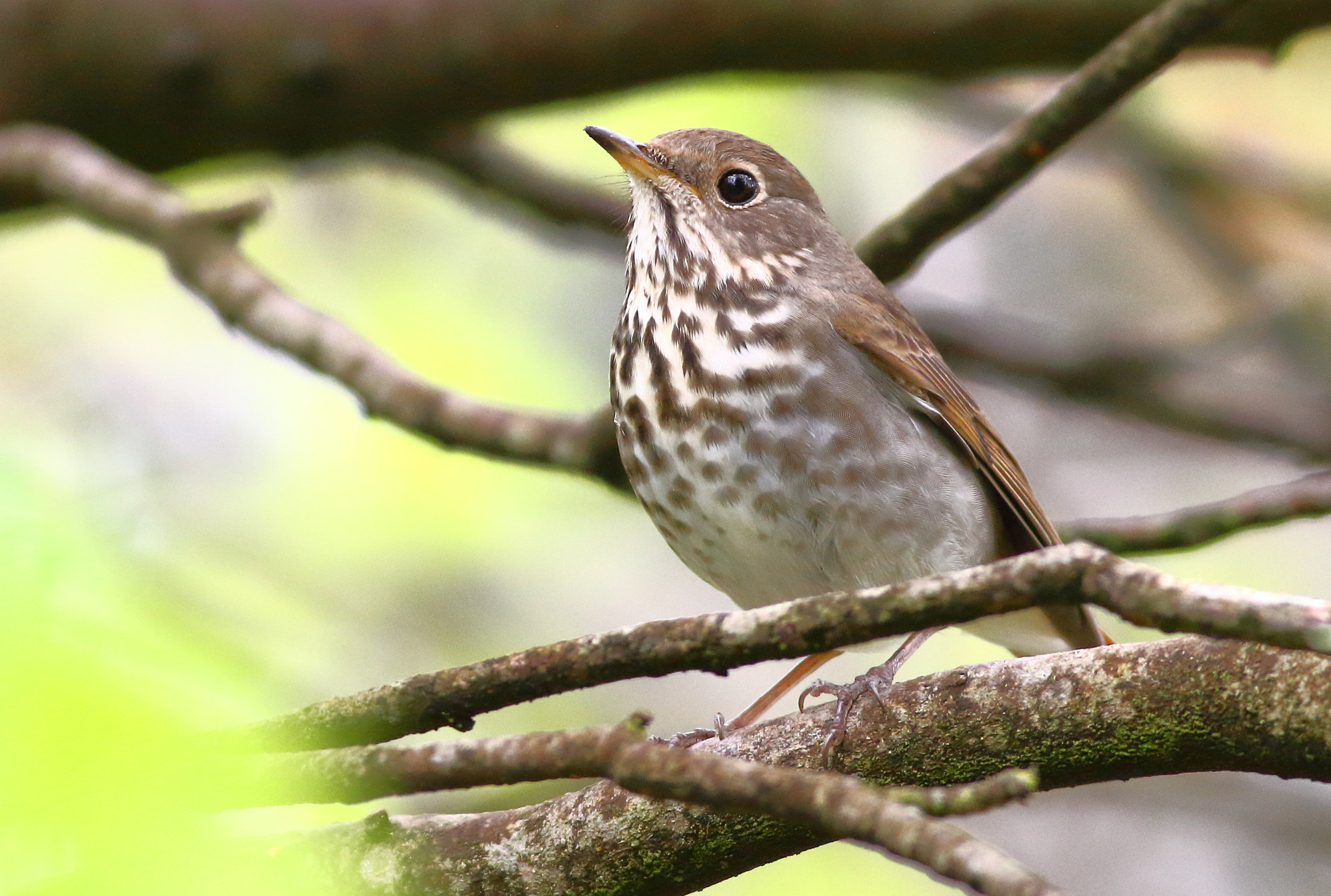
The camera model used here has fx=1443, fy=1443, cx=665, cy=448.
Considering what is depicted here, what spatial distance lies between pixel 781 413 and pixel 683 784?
2.06 metres

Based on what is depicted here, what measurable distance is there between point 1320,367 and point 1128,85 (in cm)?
471

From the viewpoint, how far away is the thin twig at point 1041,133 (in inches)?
149

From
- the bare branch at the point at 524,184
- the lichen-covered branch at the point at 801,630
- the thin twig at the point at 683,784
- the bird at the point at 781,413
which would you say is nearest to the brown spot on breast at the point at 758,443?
the bird at the point at 781,413

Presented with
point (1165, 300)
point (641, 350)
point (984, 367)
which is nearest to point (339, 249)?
point (984, 367)

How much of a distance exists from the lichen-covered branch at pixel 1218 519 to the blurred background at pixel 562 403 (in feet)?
5.25

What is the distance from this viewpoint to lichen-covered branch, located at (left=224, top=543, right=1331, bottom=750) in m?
1.91

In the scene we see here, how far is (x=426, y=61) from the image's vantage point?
5965 millimetres

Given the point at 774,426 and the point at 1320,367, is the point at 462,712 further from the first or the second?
the point at 1320,367

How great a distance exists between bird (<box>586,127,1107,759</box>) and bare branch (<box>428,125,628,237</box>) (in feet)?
5.07

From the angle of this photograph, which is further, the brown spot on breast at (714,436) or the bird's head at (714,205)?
the bird's head at (714,205)

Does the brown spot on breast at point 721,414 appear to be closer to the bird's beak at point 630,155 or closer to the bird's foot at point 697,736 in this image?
the bird's foot at point 697,736

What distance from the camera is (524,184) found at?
6422 millimetres

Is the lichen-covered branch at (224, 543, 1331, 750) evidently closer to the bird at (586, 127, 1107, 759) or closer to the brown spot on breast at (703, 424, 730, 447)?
the bird at (586, 127, 1107, 759)

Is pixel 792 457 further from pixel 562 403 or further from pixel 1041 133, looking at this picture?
pixel 562 403
